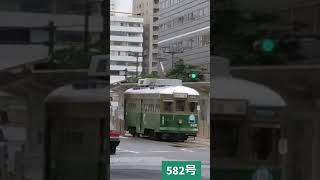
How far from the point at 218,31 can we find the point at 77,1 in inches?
25.5

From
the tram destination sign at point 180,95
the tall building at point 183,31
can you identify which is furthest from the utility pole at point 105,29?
the tram destination sign at point 180,95

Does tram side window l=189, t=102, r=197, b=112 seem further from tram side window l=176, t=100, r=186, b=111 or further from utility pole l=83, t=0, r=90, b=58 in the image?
utility pole l=83, t=0, r=90, b=58

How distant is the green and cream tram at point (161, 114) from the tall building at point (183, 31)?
381cm

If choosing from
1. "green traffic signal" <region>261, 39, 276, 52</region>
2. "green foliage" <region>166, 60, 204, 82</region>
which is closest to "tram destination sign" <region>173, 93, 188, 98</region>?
"green foliage" <region>166, 60, 204, 82</region>

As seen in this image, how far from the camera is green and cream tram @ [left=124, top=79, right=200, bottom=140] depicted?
19.4m

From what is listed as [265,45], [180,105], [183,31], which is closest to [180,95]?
[180,105]

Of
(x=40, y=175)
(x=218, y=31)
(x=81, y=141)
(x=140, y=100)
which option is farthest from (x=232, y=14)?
(x=140, y=100)

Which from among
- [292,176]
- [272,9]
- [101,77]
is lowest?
[292,176]

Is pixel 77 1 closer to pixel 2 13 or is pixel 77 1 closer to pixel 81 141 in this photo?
pixel 2 13

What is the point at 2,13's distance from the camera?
97.7 inches

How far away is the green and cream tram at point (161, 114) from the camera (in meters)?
19.4

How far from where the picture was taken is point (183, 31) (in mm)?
14188

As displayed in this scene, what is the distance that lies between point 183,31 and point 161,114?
705 cm

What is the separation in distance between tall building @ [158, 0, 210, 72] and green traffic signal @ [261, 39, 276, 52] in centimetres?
600
